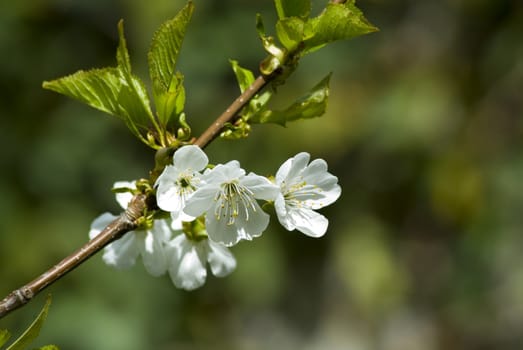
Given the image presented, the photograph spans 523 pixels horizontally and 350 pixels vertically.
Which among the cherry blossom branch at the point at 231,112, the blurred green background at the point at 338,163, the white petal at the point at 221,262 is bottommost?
the blurred green background at the point at 338,163

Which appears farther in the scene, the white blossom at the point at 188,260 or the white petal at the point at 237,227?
the white blossom at the point at 188,260

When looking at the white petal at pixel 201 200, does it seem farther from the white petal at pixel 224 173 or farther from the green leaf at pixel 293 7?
the green leaf at pixel 293 7

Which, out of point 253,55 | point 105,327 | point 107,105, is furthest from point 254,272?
point 107,105

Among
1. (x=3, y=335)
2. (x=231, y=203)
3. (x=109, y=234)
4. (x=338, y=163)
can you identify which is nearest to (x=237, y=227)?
(x=231, y=203)

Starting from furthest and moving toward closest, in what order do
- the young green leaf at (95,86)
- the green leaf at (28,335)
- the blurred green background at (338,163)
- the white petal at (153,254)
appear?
1. the blurred green background at (338,163)
2. the white petal at (153,254)
3. the young green leaf at (95,86)
4. the green leaf at (28,335)

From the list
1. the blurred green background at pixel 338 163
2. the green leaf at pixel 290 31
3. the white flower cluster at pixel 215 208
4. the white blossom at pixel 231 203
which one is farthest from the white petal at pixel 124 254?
the blurred green background at pixel 338 163

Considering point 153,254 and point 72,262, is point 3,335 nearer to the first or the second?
point 72,262
